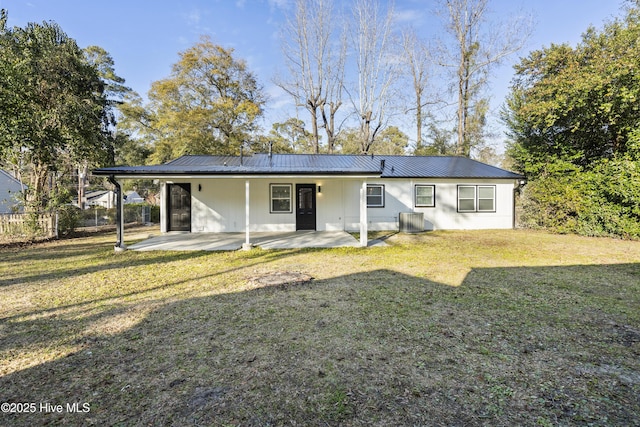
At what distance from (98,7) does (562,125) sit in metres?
17.8

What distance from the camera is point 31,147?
409 inches

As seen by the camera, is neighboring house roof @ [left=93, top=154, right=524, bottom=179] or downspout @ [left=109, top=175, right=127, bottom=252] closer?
downspout @ [left=109, top=175, right=127, bottom=252]

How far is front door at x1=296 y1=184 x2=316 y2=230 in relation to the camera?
12039 mm

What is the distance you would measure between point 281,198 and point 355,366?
958cm

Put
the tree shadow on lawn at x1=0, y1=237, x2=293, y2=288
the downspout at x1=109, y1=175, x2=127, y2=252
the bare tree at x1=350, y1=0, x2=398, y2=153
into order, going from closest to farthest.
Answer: the tree shadow on lawn at x1=0, y1=237, x2=293, y2=288 < the downspout at x1=109, y1=175, x2=127, y2=252 < the bare tree at x1=350, y1=0, x2=398, y2=153

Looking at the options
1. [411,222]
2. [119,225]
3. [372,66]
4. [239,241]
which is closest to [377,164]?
[411,222]

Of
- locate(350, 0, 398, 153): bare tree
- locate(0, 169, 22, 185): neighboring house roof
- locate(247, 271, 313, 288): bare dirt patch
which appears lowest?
locate(247, 271, 313, 288): bare dirt patch

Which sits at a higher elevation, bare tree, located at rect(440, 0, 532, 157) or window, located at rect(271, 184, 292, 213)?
bare tree, located at rect(440, 0, 532, 157)

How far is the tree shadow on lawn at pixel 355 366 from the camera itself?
7.13 ft

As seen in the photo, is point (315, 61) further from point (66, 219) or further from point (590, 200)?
point (590, 200)

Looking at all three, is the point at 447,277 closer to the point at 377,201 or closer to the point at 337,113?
the point at 377,201

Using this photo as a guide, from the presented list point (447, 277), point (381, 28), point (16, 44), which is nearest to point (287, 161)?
point (447, 277)

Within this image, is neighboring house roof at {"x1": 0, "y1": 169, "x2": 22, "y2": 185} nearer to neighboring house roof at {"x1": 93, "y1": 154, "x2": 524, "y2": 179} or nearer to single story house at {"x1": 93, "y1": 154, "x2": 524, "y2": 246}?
neighboring house roof at {"x1": 93, "y1": 154, "x2": 524, "y2": 179}

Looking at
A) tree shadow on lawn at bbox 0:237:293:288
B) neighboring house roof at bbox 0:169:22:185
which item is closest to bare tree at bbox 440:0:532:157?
tree shadow on lawn at bbox 0:237:293:288
